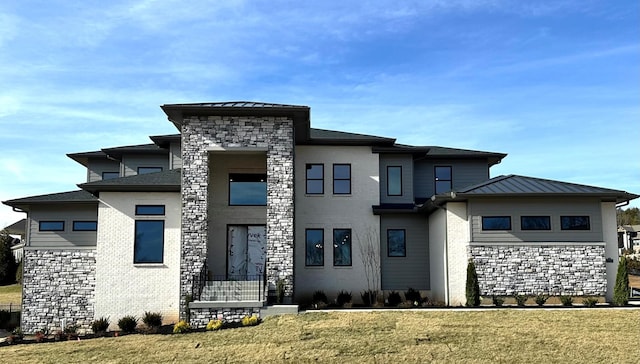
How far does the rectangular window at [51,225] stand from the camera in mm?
21641

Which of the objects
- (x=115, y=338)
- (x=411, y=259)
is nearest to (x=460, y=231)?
(x=411, y=259)

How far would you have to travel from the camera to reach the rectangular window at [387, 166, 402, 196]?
24.2 metres

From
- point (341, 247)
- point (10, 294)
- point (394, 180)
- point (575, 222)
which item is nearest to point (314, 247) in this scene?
point (341, 247)

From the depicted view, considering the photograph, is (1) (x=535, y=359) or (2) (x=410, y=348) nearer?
(1) (x=535, y=359)

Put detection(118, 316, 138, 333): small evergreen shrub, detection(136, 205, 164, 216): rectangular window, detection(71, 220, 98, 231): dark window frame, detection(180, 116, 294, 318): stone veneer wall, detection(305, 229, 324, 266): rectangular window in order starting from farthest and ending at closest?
detection(305, 229, 324, 266): rectangular window < detection(71, 220, 98, 231): dark window frame < detection(136, 205, 164, 216): rectangular window < detection(180, 116, 294, 318): stone veneer wall < detection(118, 316, 138, 333): small evergreen shrub

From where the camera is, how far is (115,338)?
1689cm

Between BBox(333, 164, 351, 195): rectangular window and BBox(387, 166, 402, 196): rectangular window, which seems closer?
BBox(333, 164, 351, 195): rectangular window

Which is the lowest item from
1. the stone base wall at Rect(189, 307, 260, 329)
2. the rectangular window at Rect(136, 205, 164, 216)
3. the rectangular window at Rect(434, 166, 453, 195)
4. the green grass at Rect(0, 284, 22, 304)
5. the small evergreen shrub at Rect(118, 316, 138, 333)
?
the green grass at Rect(0, 284, 22, 304)

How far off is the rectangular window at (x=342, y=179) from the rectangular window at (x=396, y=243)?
2.52 metres

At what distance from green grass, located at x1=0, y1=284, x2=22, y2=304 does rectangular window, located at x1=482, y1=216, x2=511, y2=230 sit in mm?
26178

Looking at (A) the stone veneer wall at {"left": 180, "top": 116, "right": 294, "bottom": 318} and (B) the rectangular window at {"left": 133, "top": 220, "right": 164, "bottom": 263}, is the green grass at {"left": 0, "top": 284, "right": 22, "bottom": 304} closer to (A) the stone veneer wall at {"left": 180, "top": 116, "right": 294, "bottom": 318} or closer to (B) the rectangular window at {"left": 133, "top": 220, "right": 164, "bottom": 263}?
(B) the rectangular window at {"left": 133, "top": 220, "right": 164, "bottom": 263}

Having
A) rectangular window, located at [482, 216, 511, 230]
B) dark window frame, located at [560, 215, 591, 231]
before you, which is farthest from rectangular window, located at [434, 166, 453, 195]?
dark window frame, located at [560, 215, 591, 231]

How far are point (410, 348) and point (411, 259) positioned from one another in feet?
32.4

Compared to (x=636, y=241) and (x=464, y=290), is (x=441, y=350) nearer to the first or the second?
(x=464, y=290)
